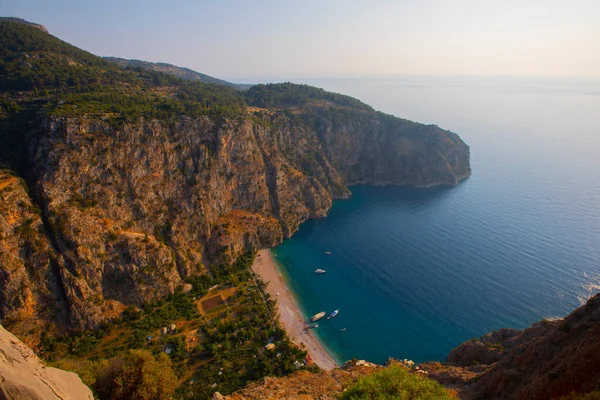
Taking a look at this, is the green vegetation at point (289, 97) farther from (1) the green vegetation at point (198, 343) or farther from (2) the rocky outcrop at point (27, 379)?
(2) the rocky outcrop at point (27, 379)

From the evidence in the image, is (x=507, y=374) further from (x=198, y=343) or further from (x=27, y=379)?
(x=198, y=343)

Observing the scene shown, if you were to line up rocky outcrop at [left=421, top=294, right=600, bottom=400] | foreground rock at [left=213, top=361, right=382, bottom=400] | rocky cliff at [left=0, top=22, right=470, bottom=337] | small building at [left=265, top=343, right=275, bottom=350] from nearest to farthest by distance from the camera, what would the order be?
1. rocky outcrop at [left=421, top=294, right=600, bottom=400]
2. foreground rock at [left=213, top=361, right=382, bottom=400]
3. small building at [left=265, top=343, right=275, bottom=350]
4. rocky cliff at [left=0, top=22, right=470, bottom=337]

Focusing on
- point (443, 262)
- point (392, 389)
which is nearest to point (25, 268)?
point (392, 389)

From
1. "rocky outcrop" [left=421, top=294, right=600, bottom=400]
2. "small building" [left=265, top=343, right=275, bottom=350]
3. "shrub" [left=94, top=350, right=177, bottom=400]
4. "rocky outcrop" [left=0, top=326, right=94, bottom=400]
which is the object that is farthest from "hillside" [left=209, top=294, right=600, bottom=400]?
"rocky outcrop" [left=0, top=326, right=94, bottom=400]

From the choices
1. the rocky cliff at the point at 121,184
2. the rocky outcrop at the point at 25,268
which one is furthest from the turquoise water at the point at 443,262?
the rocky outcrop at the point at 25,268

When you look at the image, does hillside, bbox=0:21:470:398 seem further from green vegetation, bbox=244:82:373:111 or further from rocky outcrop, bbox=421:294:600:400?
green vegetation, bbox=244:82:373:111

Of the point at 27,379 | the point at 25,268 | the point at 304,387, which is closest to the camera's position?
the point at 27,379
